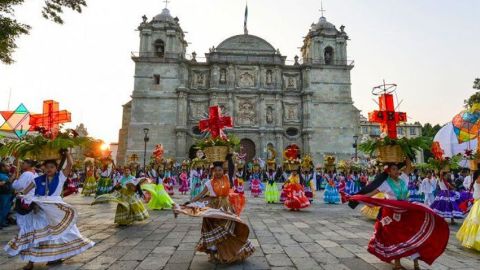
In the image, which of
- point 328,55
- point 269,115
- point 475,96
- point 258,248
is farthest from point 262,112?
point 258,248

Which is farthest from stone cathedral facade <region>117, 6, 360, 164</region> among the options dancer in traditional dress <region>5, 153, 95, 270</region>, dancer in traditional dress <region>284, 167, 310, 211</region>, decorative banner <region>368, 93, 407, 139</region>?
dancer in traditional dress <region>5, 153, 95, 270</region>

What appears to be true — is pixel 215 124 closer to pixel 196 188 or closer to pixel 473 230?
pixel 473 230

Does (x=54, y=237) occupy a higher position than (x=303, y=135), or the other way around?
(x=303, y=135)

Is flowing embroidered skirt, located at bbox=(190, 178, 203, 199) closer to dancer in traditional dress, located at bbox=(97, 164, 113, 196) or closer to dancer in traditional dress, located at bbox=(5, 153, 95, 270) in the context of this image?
dancer in traditional dress, located at bbox=(97, 164, 113, 196)

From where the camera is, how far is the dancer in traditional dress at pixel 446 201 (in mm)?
9422

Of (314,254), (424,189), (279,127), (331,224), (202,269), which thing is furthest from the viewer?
(279,127)

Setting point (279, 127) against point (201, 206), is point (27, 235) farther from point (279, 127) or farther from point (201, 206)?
point (279, 127)

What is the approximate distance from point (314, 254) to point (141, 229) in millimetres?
4383

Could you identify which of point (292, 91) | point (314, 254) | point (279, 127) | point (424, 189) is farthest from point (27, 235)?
point (292, 91)

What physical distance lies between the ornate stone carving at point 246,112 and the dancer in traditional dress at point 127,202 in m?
26.2

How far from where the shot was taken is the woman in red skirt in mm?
4344

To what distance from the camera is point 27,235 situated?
468cm

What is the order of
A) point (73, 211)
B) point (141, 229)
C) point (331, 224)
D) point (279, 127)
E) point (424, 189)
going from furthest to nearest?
point (279, 127), point (424, 189), point (331, 224), point (141, 229), point (73, 211)

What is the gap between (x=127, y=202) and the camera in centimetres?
854
